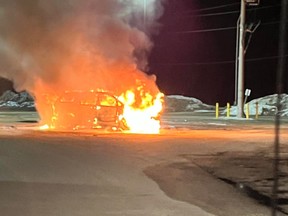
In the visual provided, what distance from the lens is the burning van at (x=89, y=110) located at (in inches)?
997

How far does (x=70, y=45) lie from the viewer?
2702 cm

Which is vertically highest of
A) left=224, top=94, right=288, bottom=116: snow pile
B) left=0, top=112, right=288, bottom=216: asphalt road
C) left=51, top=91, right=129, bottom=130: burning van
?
left=224, top=94, right=288, bottom=116: snow pile

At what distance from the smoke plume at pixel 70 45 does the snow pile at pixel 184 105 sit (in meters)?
28.6

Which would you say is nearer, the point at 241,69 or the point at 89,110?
the point at 89,110

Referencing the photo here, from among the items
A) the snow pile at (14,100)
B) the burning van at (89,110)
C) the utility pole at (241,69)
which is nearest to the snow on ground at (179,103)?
the snow pile at (14,100)

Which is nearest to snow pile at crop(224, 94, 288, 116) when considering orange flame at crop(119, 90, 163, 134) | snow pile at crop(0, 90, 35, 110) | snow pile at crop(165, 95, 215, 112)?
snow pile at crop(165, 95, 215, 112)

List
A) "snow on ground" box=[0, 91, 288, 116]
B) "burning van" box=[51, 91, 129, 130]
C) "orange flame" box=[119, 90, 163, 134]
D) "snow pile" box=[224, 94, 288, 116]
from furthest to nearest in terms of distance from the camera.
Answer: "snow on ground" box=[0, 91, 288, 116] → "snow pile" box=[224, 94, 288, 116] → "orange flame" box=[119, 90, 163, 134] → "burning van" box=[51, 91, 129, 130]

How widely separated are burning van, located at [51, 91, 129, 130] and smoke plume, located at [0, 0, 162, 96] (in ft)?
5.82

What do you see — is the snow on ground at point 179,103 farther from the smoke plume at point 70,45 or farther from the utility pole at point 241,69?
the smoke plume at point 70,45

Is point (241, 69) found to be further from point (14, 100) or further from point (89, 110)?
point (14, 100)

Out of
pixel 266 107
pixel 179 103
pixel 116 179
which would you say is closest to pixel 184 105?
pixel 179 103

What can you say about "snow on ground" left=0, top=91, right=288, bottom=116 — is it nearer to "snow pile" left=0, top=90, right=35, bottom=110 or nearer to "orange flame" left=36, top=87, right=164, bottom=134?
"snow pile" left=0, top=90, right=35, bottom=110

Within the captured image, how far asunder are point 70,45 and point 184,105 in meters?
32.8

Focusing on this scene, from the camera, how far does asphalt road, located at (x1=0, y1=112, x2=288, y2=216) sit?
942 centimetres
